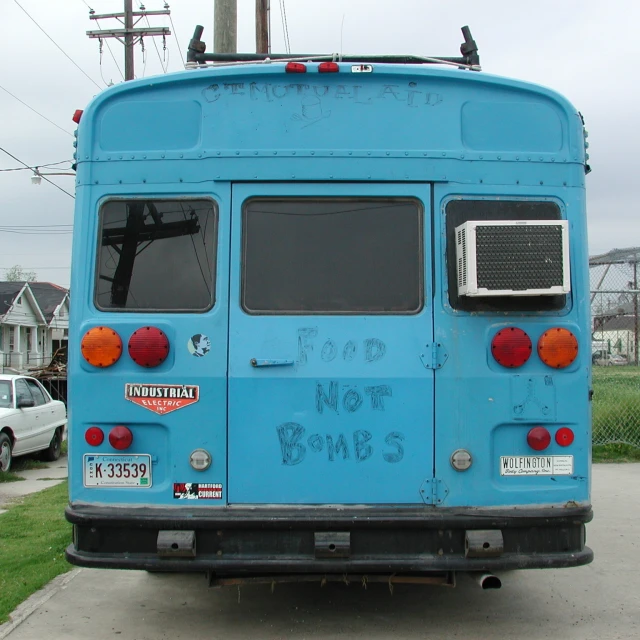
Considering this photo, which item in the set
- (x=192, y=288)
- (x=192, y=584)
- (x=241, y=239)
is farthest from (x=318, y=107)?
(x=192, y=584)

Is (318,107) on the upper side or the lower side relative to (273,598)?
upper

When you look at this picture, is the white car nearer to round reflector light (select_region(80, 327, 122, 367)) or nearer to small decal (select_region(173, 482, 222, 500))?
round reflector light (select_region(80, 327, 122, 367))

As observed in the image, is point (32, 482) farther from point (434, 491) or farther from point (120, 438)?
point (434, 491)

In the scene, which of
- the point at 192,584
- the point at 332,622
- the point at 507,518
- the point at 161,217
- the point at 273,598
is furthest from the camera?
the point at 192,584

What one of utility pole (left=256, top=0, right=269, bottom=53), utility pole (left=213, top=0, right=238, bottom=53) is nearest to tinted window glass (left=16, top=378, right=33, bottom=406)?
utility pole (left=213, top=0, right=238, bottom=53)

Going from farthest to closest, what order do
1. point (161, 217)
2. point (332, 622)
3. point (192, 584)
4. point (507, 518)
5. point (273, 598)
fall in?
point (192, 584)
point (273, 598)
point (332, 622)
point (161, 217)
point (507, 518)

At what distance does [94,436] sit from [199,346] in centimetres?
75

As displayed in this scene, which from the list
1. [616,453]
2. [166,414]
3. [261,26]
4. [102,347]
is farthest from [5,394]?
[166,414]

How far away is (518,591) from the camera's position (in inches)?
235

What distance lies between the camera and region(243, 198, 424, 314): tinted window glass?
452 centimetres

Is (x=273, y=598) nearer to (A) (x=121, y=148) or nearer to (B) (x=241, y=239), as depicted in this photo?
(B) (x=241, y=239)

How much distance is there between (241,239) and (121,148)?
0.87 metres

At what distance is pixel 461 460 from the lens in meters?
4.43

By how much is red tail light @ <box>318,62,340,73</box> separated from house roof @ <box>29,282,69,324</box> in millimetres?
45906
